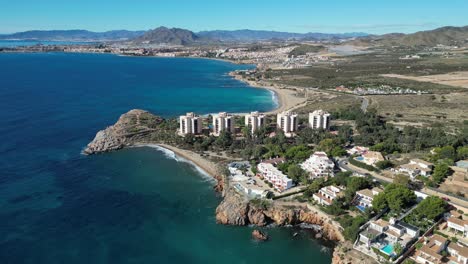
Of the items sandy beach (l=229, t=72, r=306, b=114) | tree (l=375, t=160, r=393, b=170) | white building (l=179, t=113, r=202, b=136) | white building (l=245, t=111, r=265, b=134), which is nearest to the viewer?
tree (l=375, t=160, r=393, b=170)

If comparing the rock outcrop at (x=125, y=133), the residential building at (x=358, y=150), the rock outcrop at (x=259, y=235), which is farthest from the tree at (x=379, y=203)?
the rock outcrop at (x=125, y=133)

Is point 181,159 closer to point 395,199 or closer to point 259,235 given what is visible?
point 259,235

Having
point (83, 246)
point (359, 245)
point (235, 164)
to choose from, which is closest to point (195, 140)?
point (235, 164)

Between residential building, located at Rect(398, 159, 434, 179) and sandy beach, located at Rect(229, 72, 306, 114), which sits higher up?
sandy beach, located at Rect(229, 72, 306, 114)

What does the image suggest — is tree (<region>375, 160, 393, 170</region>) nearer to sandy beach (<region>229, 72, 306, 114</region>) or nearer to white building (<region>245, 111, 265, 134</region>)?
white building (<region>245, 111, 265, 134</region>)

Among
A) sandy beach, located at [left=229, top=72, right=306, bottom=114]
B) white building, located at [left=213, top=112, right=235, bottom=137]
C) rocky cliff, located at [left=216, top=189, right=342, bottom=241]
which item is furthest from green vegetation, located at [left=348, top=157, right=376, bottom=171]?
sandy beach, located at [left=229, top=72, right=306, bottom=114]
